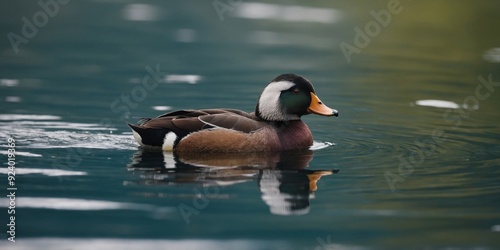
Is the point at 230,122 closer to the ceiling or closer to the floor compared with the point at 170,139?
closer to the ceiling

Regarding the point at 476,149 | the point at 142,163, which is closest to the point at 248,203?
the point at 142,163

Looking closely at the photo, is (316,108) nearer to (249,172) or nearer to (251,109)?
(249,172)

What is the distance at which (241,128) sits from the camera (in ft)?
44.8

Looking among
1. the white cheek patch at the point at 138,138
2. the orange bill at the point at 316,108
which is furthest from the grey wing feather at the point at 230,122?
the orange bill at the point at 316,108

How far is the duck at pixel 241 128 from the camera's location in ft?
44.3

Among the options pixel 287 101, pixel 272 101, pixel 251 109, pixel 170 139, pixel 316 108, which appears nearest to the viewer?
pixel 170 139

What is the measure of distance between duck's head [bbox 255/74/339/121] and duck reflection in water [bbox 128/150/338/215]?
63 centimetres

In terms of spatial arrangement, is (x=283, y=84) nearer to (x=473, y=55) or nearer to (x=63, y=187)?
(x=63, y=187)

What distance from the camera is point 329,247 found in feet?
30.7

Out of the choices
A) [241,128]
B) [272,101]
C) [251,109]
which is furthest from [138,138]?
[251,109]

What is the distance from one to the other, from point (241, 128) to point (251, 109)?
397 cm

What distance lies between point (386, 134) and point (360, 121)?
3.88 feet

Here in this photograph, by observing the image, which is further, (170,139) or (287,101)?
(287,101)

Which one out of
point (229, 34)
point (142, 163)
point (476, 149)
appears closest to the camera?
point (142, 163)
